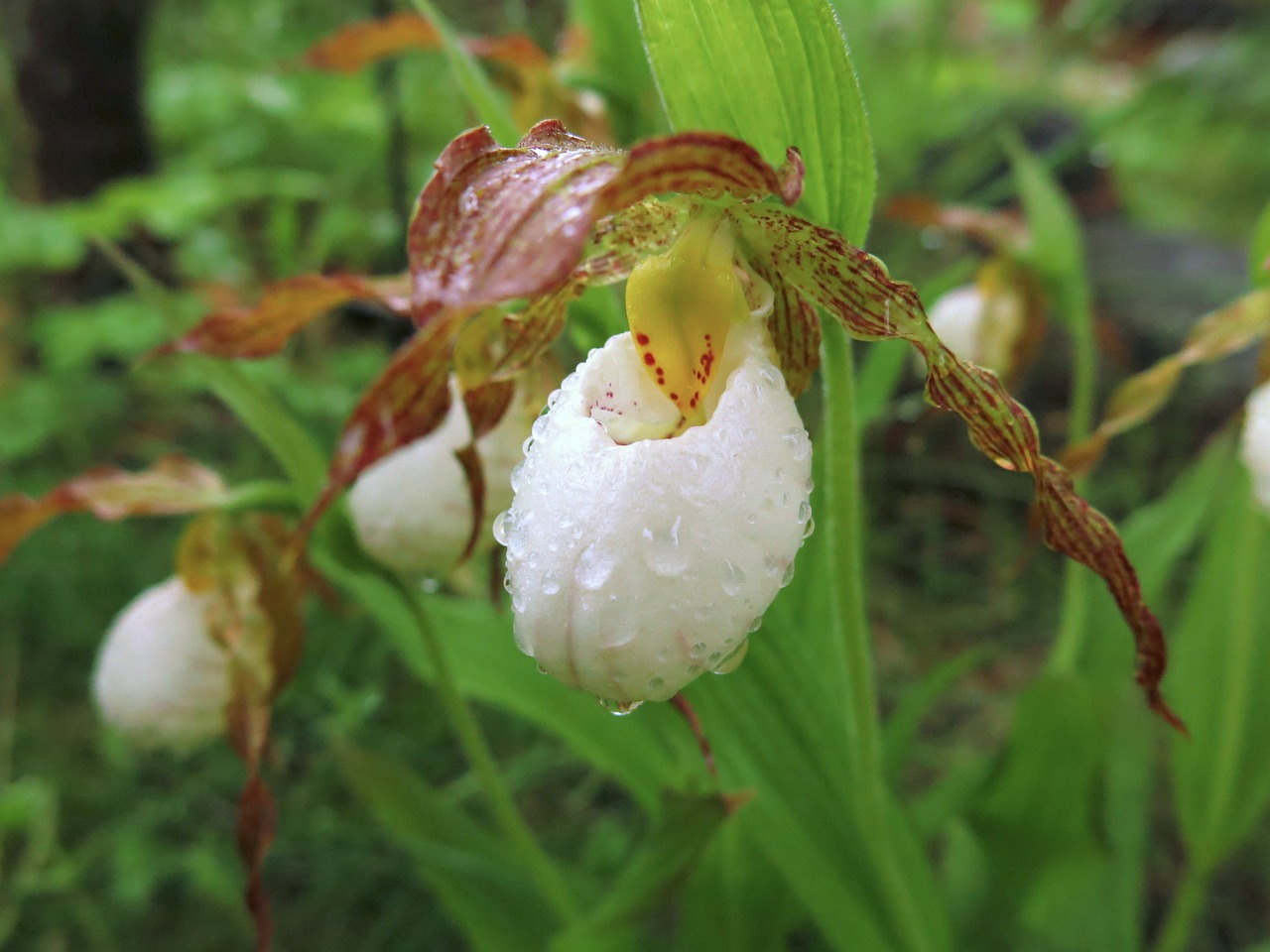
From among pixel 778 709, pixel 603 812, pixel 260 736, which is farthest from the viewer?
pixel 603 812

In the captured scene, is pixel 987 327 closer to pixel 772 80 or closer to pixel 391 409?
pixel 772 80

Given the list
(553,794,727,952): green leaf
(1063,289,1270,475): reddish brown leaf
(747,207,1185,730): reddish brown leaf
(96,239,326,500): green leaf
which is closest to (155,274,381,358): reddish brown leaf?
(96,239,326,500): green leaf

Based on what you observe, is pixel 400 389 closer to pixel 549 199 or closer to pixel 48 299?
pixel 549 199

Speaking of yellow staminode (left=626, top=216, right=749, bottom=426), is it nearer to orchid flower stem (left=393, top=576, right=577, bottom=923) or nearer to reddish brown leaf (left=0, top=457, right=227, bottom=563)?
orchid flower stem (left=393, top=576, right=577, bottom=923)

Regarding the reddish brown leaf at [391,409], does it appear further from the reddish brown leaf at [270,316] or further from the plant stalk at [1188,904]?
the plant stalk at [1188,904]

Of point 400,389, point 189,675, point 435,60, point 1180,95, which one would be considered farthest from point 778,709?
point 435,60

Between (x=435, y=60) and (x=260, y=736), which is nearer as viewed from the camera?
(x=260, y=736)

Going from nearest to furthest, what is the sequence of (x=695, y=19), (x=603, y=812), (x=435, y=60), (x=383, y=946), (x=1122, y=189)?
(x=695, y=19) < (x=383, y=946) < (x=603, y=812) < (x=435, y=60) < (x=1122, y=189)

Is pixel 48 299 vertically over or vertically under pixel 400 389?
over
